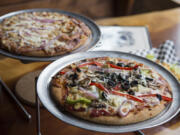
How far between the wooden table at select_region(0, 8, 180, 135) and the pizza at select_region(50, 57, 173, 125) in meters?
0.31

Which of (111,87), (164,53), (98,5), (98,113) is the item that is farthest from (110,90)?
(98,5)

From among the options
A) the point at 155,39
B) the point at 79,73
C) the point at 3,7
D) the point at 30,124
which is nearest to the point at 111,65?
the point at 79,73

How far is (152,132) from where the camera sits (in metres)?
1.26

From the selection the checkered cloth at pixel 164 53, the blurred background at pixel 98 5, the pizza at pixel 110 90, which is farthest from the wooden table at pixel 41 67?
the blurred background at pixel 98 5

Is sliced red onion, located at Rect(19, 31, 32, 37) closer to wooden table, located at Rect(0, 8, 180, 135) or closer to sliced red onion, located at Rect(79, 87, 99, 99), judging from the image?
wooden table, located at Rect(0, 8, 180, 135)

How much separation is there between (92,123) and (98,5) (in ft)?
9.59

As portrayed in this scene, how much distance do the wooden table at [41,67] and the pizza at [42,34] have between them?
0.33 meters

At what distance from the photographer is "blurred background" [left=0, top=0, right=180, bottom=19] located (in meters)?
3.01

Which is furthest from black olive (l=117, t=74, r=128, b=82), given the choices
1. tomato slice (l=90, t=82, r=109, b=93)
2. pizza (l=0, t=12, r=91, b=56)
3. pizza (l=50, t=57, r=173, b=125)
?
pizza (l=0, t=12, r=91, b=56)

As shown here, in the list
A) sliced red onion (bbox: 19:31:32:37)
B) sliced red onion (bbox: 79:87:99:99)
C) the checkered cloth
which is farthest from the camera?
the checkered cloth

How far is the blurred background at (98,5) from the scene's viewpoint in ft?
9.88

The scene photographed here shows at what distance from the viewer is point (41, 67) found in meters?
1.74

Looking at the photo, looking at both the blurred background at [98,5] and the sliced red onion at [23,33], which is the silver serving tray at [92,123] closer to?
the sliced red onion at [23,33]

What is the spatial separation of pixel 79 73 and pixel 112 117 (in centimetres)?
27
